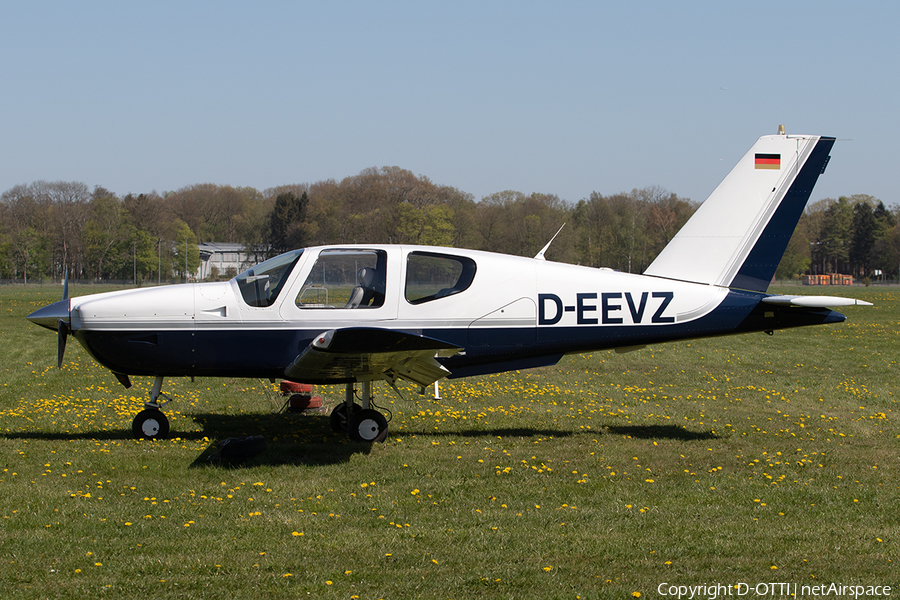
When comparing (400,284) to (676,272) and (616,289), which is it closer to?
(616,289)

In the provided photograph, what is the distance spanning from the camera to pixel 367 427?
328 inches

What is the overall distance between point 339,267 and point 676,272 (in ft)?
13.5

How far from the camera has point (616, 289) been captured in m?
8.77

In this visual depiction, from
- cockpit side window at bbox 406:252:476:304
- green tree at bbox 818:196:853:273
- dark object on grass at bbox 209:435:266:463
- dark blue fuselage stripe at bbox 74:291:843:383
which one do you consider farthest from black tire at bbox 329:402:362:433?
green tree at bbox 818:196:853:273

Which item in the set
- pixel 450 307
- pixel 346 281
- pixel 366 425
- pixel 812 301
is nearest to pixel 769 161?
pixel 812 301

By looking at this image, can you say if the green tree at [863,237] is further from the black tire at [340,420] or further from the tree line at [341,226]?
the black tire at [340,420]

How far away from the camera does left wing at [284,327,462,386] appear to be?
6.70 metres

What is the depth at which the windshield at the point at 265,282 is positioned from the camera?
8.25 metres

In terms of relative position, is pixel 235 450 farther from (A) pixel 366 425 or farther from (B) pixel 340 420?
(B) pixel 340 420

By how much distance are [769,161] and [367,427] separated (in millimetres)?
5836

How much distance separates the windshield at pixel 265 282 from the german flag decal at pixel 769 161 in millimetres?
5685

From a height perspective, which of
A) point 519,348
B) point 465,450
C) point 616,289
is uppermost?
point 616,289

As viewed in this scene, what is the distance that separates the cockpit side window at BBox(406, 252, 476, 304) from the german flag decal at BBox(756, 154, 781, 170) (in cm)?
383

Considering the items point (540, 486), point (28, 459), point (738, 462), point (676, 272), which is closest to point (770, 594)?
point (540, 486)
